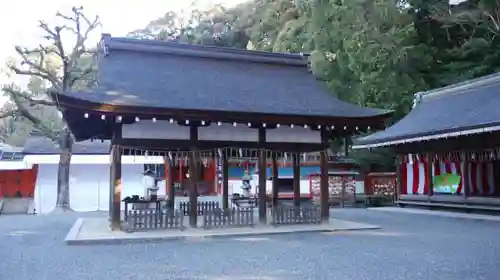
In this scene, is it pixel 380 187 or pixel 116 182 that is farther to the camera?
pixel 380 187

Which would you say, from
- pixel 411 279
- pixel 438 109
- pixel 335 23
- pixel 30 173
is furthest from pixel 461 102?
pixel 30 173

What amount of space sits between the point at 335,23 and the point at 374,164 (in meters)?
6.97

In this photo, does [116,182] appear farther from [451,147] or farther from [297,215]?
[451,147]

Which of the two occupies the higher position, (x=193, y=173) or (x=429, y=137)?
(x=429, y=137)

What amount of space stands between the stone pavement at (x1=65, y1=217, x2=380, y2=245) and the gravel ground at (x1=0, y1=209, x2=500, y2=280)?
0.34 meters

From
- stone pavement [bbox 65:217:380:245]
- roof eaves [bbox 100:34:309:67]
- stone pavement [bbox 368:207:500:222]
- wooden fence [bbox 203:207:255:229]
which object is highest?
roof eaves [bbox 100:34:309:67]

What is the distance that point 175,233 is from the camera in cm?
988

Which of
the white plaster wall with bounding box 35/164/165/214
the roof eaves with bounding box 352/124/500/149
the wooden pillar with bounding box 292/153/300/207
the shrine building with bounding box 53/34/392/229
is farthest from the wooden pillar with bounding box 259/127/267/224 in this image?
the white plaster wall with bounding box 35/164/165/214

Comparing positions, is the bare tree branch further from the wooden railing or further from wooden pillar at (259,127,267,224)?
the wooden railing

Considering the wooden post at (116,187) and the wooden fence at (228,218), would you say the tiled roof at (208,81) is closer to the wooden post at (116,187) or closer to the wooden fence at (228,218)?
the wooden post at (116,187)

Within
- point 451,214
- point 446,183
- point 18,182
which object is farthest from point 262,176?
point 18,182

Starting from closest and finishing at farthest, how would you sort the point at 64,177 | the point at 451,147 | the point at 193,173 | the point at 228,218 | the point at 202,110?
the point at 202,110 < the point at 193,173 < the point at 228,218 < the point at 451,147 < the point at 64,177

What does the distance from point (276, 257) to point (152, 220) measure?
12.7ft

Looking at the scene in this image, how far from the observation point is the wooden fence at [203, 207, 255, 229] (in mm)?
10789
